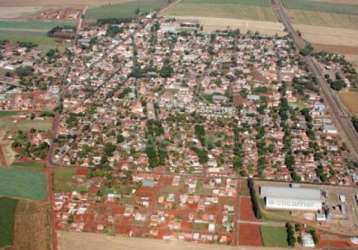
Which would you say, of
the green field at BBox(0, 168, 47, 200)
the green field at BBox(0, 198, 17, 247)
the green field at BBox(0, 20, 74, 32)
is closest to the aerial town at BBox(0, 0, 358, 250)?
the green field at BBox(0, 168, 47, 200)

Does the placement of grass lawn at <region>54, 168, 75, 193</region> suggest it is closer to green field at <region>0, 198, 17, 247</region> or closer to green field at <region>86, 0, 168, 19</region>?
green field at <region>0, 198, 17, 247</region>

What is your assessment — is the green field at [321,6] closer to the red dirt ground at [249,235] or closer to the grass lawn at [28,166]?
the grass lawn at [28,166]

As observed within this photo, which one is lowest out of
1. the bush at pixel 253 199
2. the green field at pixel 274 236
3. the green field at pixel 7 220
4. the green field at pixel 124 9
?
the green field at pixel 274 236

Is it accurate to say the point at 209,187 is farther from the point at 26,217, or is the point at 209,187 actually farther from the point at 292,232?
the point at 26,217

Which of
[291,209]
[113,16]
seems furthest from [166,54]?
[291,209]

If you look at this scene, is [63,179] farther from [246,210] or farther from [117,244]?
[246,210]

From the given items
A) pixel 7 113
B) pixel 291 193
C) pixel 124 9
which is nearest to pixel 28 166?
pixel 7 113

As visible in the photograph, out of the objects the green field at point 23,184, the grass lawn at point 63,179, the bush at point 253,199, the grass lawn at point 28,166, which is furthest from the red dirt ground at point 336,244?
the grass lawn at point 28,166
